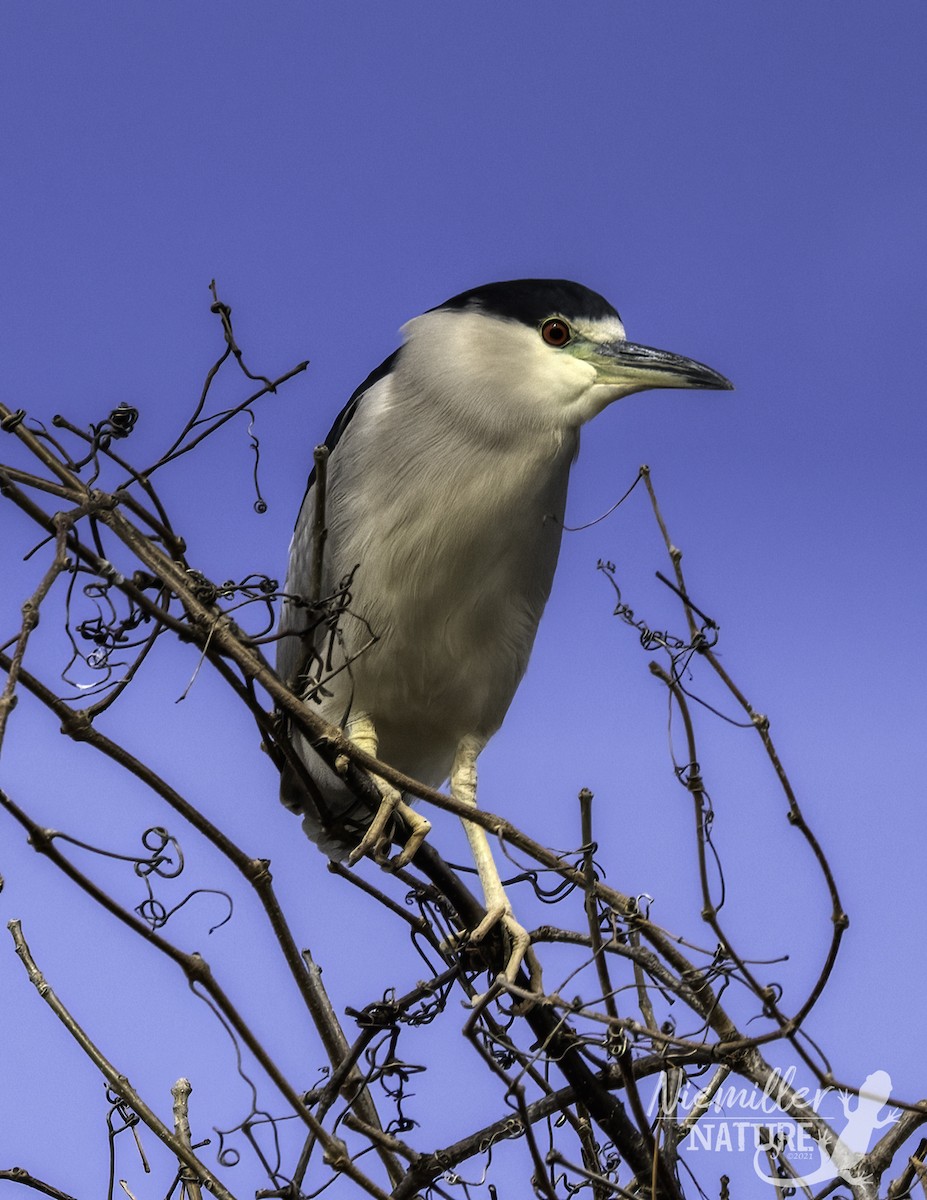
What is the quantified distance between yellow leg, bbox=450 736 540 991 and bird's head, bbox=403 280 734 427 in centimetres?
64

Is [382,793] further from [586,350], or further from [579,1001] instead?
[586,350]

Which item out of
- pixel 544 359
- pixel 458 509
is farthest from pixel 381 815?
pixel 544 359

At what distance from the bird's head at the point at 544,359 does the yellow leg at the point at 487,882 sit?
636 mm

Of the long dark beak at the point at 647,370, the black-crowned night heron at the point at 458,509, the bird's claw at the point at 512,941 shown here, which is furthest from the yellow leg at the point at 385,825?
the long dark beak at the point at 647,370

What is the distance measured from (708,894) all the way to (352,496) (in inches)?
45.3

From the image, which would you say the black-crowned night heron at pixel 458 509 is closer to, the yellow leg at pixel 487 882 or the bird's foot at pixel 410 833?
the yellow leg at pixel 487 882

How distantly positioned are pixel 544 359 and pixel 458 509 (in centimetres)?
34

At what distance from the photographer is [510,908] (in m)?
2.07

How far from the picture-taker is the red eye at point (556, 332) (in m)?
2.51

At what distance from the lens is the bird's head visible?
2439mm

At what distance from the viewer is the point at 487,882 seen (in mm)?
2172

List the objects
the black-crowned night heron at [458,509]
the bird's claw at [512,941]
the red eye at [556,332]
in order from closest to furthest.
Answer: the bird's claw at [512,941] → the black-crowned night heron at [458,509] → the red eye at [556,332]

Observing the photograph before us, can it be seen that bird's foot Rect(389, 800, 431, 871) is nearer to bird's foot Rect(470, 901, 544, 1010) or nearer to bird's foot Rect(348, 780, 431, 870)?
bird's foot Rect(348, 780, 431, 870)

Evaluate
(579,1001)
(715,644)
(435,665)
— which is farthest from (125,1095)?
(435,665)
